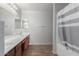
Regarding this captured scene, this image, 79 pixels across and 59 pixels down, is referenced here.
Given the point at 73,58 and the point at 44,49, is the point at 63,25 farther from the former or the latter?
the point at 73,58

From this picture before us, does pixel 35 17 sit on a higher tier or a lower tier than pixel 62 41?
higher

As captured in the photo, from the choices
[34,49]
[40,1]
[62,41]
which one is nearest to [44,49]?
[34,49]

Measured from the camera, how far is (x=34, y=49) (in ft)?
5.68

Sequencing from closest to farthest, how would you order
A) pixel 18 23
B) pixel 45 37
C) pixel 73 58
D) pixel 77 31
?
pixel 73 58 < pixel 77 31 < pixel 18 23 < pixel 45 37

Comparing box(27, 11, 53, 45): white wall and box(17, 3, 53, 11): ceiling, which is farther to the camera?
box(27, 11, 53, 45): white wall

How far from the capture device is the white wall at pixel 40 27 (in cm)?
164

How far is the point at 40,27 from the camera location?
67.6 inches

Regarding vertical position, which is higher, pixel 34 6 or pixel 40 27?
pixel 34 6

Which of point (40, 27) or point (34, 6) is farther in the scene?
point (40, 27)

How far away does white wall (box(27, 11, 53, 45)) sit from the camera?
1641mm

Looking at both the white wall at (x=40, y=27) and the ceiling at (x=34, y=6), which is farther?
the white wall at (x=40, y=27)

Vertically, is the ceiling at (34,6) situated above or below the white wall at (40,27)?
above

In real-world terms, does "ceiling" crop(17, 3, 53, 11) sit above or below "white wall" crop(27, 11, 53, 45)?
above

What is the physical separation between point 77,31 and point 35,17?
2.27 ft
